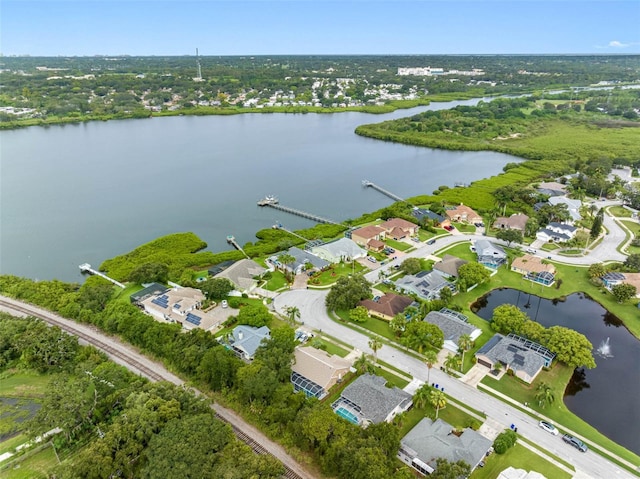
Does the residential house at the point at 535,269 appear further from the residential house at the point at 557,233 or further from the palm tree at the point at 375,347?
the palm tree at the point at 375,347

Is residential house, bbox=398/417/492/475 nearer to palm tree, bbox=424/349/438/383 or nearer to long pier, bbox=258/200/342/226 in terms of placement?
palm tree, bbox=424/349/438/383

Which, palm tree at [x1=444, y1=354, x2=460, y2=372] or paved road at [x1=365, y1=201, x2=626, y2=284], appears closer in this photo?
palm tree at [x1=444, y1=354, x2=460, y2=372]

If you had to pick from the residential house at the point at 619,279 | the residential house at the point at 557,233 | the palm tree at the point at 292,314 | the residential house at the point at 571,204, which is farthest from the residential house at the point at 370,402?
the residential house at the point at 571,204

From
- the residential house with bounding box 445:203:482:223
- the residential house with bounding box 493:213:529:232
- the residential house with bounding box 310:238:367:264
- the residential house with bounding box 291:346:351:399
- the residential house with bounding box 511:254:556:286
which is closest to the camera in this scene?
the residential house with bounding box 291:346:351:399

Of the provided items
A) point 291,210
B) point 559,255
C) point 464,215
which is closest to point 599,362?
point 559,255

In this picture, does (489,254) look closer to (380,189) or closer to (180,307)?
(380,189)

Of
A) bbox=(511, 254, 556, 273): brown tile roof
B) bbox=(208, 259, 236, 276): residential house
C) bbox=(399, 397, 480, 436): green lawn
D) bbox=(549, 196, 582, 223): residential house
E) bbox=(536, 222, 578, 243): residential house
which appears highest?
bbox=(549, 196, 582, 223): residential house

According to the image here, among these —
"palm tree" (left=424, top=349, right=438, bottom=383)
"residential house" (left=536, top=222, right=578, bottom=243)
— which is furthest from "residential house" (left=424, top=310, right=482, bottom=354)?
"residential house" (left=536, top=222, right=578, bottom=243)
